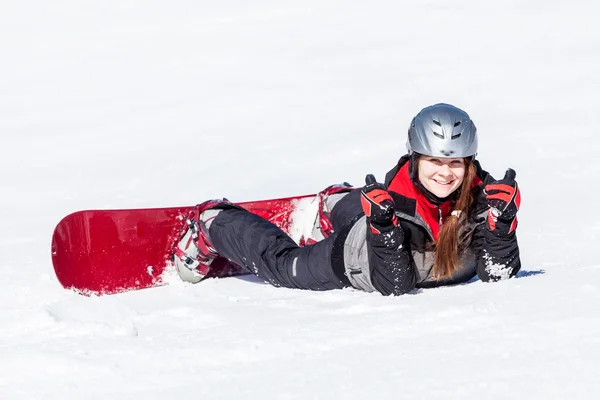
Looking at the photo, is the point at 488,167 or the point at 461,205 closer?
the point at 461,205

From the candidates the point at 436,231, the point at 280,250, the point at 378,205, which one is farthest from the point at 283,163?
the point at 378,205

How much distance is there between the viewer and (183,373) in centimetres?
303

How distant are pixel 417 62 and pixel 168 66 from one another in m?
3.40

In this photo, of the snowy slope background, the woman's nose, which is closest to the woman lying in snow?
the woman's nose

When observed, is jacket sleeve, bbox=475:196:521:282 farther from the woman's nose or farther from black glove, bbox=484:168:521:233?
the woman's nose

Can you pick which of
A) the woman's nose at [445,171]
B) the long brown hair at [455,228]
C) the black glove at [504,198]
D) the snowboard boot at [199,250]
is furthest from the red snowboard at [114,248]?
the black glove at [504,198]

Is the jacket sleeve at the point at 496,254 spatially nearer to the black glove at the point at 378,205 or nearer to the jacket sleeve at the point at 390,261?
the jacket sleeve at the point at 390,261

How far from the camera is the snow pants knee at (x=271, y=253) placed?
15.0 feet

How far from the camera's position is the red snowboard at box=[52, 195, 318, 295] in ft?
16.3

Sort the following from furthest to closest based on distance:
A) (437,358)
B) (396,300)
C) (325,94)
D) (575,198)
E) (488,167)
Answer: (325,94)
(488,167)
(575,198)
(396,300)
(437,358)

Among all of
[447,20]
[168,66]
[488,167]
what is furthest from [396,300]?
[447,20]

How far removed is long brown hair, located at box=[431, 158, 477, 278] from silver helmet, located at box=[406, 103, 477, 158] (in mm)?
98

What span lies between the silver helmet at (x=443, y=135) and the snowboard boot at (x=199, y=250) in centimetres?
147

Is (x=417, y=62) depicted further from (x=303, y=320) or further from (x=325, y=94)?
(x=303, y=320)
